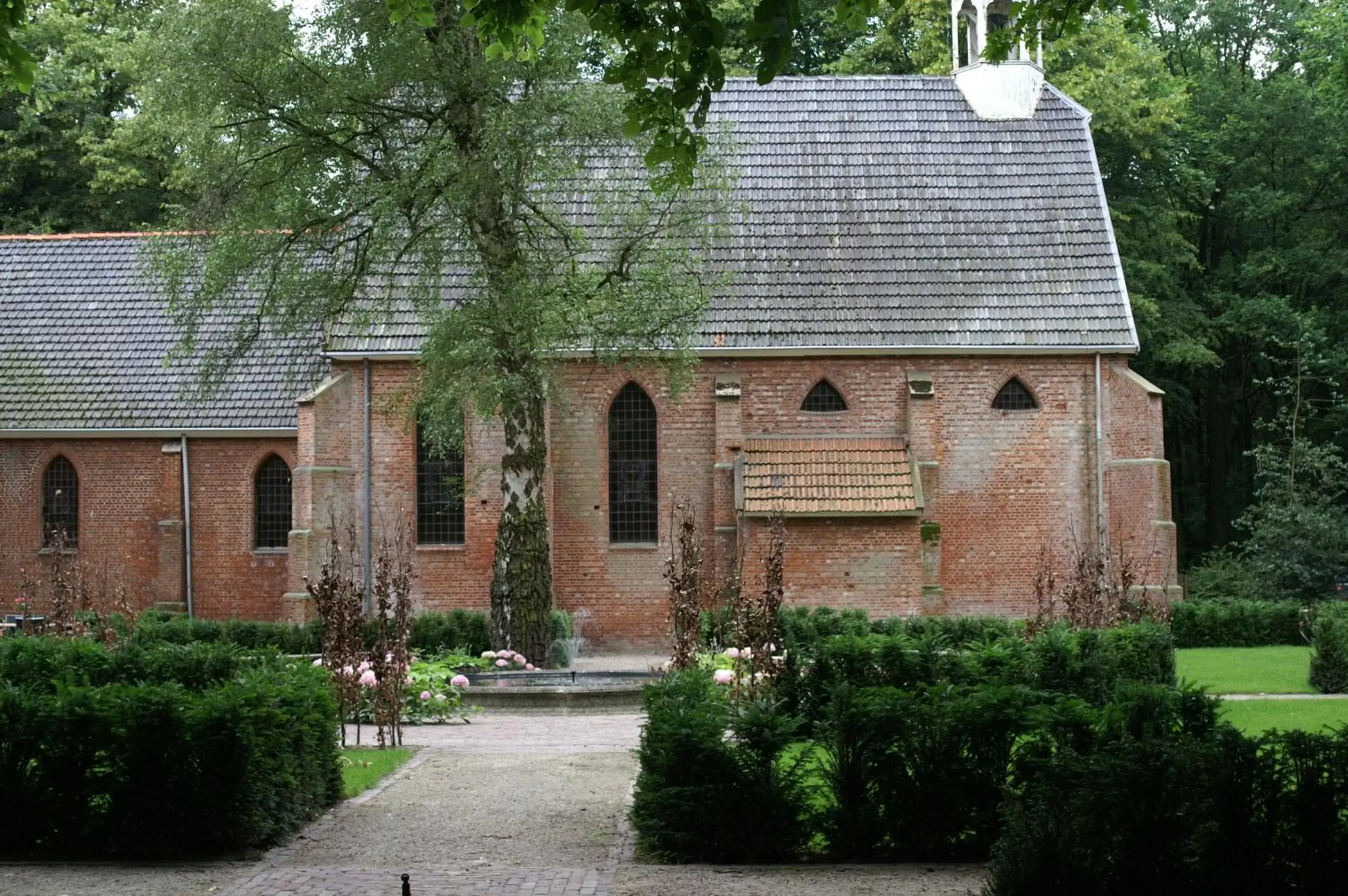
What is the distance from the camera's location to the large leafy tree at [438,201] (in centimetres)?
2072

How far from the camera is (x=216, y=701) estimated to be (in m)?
10.4

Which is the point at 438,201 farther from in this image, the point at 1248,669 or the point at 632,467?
the point at 1248,669

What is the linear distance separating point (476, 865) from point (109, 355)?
24.8 m

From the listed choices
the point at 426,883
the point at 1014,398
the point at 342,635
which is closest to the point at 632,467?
the point at 1014,398

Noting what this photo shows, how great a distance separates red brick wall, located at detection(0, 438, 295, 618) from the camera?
3050 cm

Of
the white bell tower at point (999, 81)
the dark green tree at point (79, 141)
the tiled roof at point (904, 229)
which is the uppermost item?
the dark green tree at point (79, 141)

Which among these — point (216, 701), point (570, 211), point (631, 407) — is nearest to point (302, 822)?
point (216, 701)

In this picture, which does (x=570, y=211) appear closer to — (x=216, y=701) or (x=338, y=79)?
(x=338, y=79)

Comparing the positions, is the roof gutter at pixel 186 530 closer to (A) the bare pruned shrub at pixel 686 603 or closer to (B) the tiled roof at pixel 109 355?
(B) the tiled roof at pixel 109 355

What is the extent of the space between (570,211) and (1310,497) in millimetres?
16241

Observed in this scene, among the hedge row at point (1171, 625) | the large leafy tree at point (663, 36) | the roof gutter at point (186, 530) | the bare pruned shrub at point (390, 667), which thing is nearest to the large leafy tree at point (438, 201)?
the hedge row at point (1171, 625)

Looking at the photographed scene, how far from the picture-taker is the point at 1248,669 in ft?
75.8

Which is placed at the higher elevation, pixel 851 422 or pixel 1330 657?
pixel 851 422

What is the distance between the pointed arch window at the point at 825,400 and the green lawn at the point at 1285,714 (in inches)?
427
